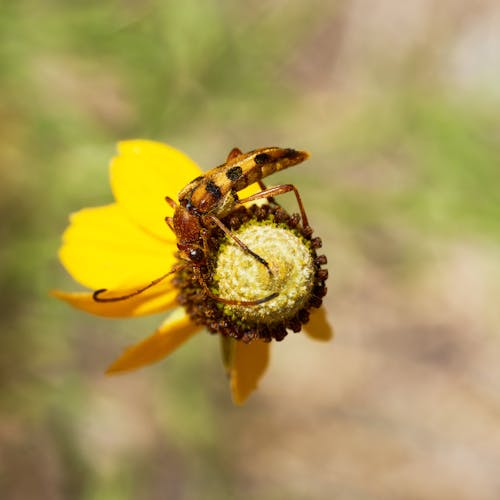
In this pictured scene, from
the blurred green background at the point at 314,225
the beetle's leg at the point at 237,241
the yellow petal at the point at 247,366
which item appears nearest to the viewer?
the beetle's leg at the point at 237,241

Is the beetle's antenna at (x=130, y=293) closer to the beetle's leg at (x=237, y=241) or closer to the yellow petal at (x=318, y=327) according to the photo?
the beetle's leg at (x=237, y=241)

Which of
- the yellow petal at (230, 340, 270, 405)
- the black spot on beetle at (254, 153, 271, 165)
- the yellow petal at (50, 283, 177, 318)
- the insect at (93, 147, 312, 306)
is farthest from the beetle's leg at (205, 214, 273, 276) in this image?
the yellow petal at (230, 340, 270, 405)

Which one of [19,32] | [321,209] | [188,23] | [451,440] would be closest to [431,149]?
[321,209]

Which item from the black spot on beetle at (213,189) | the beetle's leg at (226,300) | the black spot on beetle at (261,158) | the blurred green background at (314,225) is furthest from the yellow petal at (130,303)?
the blurred green background at (314,225)

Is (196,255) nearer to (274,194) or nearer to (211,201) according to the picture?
(211,201)

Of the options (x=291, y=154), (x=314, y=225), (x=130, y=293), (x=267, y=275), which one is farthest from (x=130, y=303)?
(x=314, y=225)
